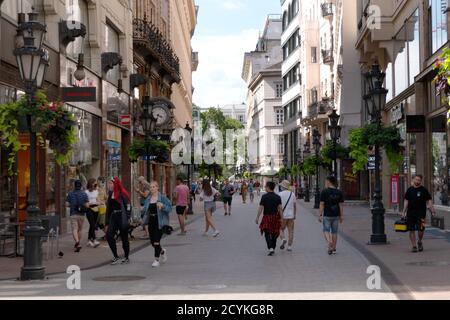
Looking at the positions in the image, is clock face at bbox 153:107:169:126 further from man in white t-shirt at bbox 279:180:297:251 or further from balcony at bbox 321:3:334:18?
man in white t-shirt at bbox 279:180:297:251

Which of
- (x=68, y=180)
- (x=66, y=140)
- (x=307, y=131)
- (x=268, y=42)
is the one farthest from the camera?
(x=268, y=42)

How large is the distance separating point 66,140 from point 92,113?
40.4 feet

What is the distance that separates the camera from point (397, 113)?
1236 inches

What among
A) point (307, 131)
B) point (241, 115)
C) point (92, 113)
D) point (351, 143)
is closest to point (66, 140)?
point (351, 143)

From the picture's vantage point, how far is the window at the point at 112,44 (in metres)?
31.2

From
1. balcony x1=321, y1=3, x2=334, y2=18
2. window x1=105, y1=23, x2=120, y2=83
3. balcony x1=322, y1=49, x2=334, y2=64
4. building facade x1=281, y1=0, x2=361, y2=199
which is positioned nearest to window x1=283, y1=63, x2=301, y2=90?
building facade x1=281, y1=0, x2=361, y2=199

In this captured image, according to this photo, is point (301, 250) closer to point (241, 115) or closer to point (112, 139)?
point (112, 139)

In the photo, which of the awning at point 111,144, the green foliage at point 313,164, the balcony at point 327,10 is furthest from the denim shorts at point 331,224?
the balcony at point 327,10

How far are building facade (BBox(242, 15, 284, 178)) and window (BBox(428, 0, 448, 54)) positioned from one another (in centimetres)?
6889

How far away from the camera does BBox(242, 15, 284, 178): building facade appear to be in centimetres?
10775

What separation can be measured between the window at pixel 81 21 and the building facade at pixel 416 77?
473 inches

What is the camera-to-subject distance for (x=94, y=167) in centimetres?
2855

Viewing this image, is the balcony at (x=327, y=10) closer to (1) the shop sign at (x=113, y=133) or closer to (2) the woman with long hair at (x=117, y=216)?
(1) the shop sign at (x=113, y=133)

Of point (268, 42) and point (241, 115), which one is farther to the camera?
point (241, 115)
